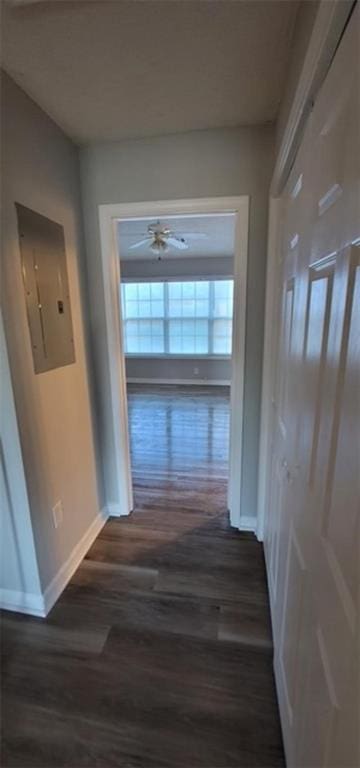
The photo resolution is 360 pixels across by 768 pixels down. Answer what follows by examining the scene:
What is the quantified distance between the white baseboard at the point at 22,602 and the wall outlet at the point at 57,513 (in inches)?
13.0

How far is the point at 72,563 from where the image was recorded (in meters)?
1.92

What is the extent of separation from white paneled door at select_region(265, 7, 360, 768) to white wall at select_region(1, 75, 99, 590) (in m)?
1.13

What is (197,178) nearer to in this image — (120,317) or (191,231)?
(120,317)

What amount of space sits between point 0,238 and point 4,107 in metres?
0.53

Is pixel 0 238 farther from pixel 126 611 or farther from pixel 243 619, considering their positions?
pixel 243 619

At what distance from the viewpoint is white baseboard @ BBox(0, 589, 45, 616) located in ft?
5.42

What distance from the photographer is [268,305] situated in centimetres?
186

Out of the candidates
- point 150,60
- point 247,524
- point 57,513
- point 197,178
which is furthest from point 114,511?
point 150,60

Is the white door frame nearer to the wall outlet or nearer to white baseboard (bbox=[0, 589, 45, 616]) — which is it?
the wall outlet

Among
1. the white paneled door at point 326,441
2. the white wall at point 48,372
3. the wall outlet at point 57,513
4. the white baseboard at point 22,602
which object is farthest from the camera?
the wall outlet at point 57,513

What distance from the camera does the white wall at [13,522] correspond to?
1.41 meters

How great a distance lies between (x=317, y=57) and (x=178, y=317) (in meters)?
5.85

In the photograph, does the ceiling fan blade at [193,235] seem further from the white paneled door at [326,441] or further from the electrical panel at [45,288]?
the white paneled door at [326,441]

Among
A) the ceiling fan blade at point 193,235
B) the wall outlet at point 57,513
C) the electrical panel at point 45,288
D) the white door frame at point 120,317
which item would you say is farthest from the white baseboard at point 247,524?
the ceiling fan blade at point 193,235
